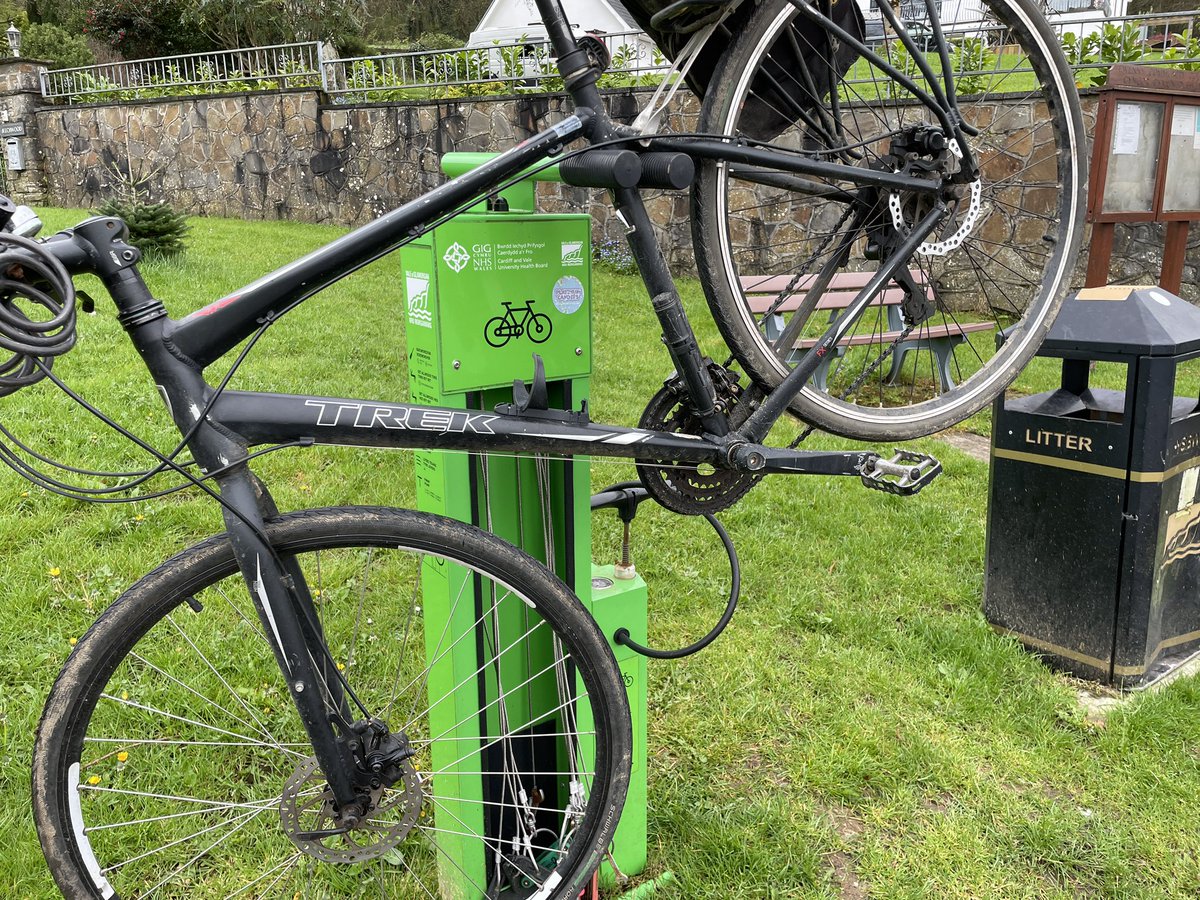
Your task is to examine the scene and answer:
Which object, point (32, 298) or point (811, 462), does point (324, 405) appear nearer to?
point (32, 298)

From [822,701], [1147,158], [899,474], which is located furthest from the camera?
[1147,158]

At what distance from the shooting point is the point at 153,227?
784cm

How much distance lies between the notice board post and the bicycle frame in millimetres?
3514

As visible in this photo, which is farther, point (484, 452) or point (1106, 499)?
point (1106, 499)

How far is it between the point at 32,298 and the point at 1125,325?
117 inches

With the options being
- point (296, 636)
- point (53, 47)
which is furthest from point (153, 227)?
point (53, 47)

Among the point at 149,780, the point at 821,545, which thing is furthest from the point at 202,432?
the point at 821,545

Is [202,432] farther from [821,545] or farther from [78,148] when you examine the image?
[78,148]

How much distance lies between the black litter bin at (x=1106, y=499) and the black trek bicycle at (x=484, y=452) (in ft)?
1.78

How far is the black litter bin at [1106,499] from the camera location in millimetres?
3014

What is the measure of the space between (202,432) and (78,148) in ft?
51.2

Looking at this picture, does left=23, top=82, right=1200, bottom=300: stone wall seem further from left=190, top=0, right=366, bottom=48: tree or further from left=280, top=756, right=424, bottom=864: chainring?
left=280, top=756, right=424, bottom=864: chainring

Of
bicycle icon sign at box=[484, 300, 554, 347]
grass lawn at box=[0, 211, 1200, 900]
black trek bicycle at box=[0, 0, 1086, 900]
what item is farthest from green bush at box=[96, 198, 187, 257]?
bicycle icon sign at box=[484, 300, 554, 347]

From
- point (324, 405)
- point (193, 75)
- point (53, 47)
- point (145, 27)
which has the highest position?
point (145, 27)
